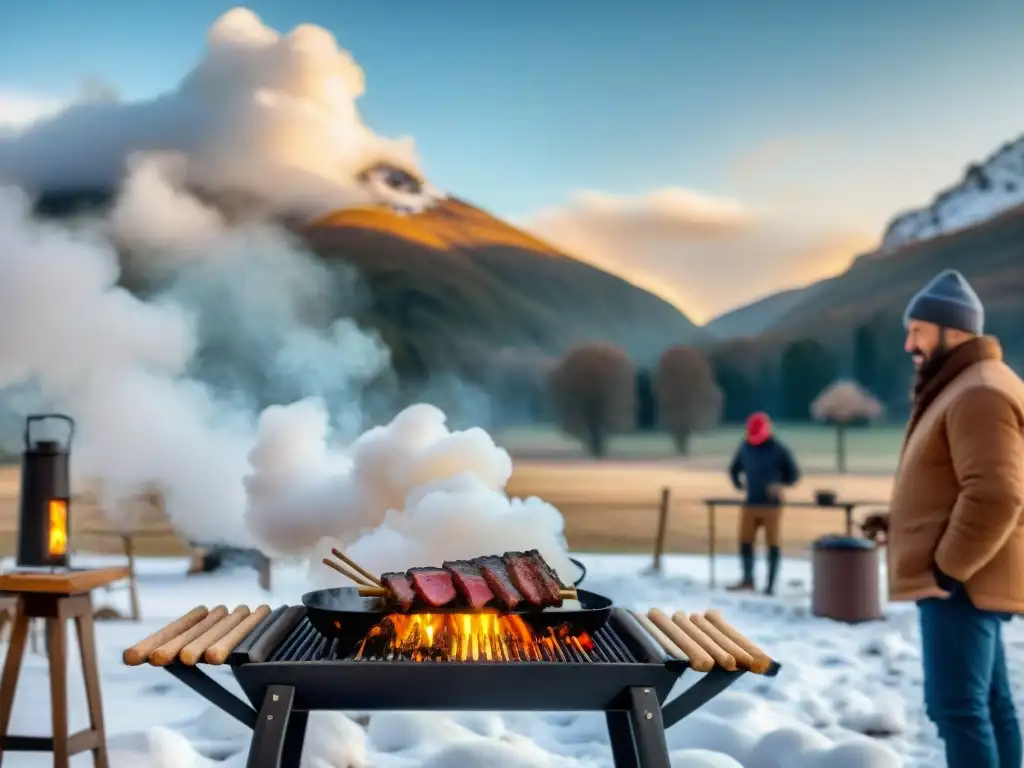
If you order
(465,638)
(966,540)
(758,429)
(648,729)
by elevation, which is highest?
(758,429)

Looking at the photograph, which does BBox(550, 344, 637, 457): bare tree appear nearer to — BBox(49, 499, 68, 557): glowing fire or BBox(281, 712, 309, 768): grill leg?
BBox(49, 499, 68, 557): glowing fire

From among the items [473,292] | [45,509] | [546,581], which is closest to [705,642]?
[546,581]

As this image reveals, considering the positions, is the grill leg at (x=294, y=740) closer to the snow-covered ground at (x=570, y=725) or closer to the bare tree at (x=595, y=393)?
the snow-covered ground at (x=570, y=725)

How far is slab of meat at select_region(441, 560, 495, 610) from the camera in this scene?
8.27 feet

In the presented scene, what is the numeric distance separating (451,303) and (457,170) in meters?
1.33

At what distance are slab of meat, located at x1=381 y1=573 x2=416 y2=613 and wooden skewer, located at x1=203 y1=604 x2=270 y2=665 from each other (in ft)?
1.14

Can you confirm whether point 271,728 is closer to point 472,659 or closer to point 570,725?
point 472,659

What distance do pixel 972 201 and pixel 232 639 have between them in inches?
386

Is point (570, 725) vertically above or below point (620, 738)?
below

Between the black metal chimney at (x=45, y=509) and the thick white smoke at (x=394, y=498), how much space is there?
1123 mm

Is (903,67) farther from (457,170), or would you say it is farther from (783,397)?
(457,170)

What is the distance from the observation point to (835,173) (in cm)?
1012

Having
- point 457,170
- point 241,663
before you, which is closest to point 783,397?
point 457,170

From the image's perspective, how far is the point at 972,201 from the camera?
1024 centimetres
